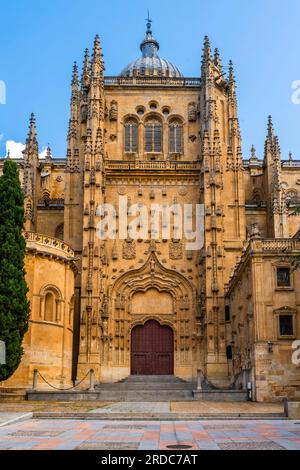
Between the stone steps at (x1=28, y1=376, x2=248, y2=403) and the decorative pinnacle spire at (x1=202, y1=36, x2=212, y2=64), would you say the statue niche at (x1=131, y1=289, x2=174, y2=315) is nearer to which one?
the stone steps at (x1=28, y1=376, x2=248, y2=403)

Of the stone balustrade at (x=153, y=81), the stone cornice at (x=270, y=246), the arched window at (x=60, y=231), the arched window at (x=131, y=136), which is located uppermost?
the stone balustrade at (x=153, y=81)

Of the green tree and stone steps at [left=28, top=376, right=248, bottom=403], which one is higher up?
the green tree

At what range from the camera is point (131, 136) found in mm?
47719

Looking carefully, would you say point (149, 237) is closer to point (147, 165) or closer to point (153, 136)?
point (147, 165)

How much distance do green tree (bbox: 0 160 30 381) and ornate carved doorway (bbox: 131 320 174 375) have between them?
14.5 meters

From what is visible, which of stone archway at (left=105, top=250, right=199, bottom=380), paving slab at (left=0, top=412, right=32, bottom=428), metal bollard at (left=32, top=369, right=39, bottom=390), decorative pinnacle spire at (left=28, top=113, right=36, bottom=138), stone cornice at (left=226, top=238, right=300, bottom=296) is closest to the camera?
paving slab at (left=0, top=412, right=32, bottom=428)

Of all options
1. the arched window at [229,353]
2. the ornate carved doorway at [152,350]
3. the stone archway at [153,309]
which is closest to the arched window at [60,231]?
the stone archway at [153,309]

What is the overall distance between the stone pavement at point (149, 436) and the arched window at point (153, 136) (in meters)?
32.8

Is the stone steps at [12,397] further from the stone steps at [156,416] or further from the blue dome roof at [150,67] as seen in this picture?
the blue dome roof at [150,67]

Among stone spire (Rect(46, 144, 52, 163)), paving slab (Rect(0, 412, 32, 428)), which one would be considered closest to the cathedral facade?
stone spire (Rect(46, 144, 52, 163))

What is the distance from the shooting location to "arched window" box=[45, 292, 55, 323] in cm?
3557

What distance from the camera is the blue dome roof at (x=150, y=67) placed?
56906mm
